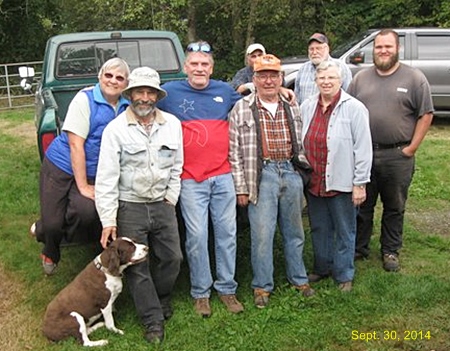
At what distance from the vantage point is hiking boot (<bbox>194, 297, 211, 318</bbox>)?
4.34 metres

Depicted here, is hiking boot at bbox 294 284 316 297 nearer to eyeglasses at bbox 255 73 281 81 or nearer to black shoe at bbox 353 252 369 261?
black shoe at bbox 353 252 369 261

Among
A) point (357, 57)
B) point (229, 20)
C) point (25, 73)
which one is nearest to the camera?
point (25, 73)

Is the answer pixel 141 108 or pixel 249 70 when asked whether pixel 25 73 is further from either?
pixel 141 108

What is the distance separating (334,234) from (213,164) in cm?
129

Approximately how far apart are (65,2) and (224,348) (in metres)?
19.3

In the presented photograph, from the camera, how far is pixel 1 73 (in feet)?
62.5

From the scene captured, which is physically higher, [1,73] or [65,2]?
[65,2]

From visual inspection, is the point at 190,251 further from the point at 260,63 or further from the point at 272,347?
the point at 260,63

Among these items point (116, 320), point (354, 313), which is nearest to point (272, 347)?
point (354, 313)

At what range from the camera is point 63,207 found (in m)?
4.19

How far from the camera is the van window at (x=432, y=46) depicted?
11523mm

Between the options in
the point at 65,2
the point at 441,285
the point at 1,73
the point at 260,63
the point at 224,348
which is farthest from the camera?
the point at 65,2

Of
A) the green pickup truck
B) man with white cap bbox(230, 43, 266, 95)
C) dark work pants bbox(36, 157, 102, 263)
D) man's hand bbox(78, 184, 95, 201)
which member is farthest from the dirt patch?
man's hand bbox(78, 184, 95, 201)

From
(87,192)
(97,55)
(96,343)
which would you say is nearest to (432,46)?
(97,55)
